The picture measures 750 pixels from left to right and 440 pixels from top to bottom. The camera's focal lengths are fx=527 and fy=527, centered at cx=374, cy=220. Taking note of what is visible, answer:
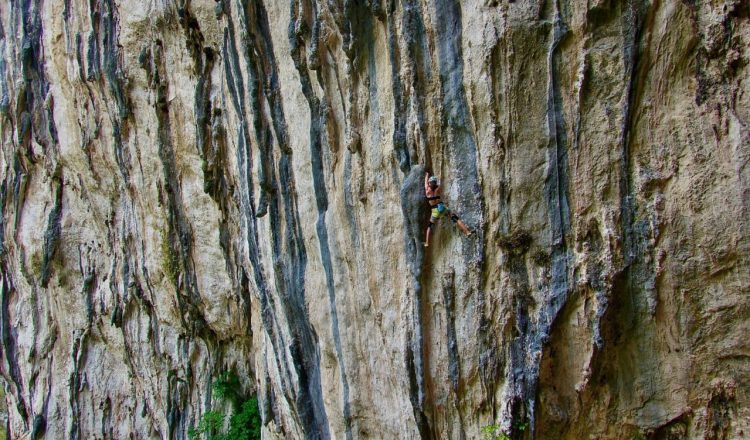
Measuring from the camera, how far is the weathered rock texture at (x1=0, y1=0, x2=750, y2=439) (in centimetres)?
479

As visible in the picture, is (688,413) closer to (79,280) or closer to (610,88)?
(610,88)

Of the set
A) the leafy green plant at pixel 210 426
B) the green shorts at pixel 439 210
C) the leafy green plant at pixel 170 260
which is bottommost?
the leafy green plant at pixel 210 426

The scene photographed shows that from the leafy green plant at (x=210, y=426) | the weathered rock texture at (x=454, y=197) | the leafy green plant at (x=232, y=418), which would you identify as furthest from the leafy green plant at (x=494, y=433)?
the leafy green plant at (x=210, y=426)

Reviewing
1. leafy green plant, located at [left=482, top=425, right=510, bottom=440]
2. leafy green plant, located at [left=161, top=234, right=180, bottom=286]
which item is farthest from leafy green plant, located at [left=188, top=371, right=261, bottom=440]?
leafy green plant, located at [left=482, top=425, right=510, bottom=440]

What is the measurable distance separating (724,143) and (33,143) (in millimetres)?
13098

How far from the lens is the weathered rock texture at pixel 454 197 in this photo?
479 centimetres

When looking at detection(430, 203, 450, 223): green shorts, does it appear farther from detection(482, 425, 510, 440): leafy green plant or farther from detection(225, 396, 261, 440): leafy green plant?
detection(225, 396, 261, 440): leafy green plant

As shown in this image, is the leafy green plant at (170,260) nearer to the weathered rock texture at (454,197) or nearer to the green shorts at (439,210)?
the weathered rock texture at (454,197)

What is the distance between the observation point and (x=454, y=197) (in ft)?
18.5

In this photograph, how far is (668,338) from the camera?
509 centimetres

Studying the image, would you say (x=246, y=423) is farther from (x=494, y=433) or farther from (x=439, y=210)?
(x=439, y=210)

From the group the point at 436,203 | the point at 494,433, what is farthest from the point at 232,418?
the point at 436,203

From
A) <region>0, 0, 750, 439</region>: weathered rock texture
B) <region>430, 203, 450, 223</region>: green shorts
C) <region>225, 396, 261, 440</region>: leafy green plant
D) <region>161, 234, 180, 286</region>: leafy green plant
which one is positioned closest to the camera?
<region>0, 0, 750, 439</region>: weathered rock texture

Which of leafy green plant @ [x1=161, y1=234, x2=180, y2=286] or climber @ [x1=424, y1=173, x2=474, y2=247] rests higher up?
leafy green plant @ [x1=161, y1=234, x2=180, y2=286]
